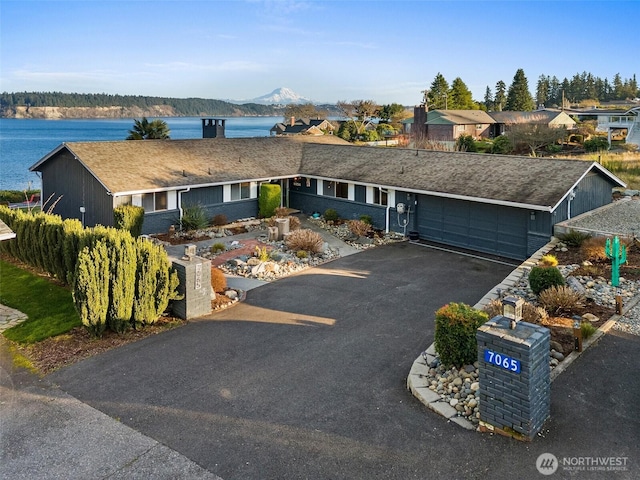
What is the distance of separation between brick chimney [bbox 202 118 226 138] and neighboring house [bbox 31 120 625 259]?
4306 mm

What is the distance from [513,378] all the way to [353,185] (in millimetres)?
18733

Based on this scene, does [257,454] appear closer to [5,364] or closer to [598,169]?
[5,364]

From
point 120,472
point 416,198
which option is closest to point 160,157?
point 416,198

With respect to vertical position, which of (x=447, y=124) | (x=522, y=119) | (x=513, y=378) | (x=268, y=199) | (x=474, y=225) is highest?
(x=522, y=119)

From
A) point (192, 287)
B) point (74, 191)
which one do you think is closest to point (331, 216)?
point (74, 191)

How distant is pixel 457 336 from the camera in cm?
980

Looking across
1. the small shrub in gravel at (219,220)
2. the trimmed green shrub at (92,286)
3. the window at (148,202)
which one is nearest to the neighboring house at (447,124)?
the small shrub in gravel at (219,220)

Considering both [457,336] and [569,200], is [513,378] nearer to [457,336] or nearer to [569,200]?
[457,336]

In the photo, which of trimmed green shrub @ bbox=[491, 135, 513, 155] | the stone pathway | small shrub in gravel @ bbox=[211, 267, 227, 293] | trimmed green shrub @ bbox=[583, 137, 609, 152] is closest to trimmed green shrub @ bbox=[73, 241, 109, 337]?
the stone pathway

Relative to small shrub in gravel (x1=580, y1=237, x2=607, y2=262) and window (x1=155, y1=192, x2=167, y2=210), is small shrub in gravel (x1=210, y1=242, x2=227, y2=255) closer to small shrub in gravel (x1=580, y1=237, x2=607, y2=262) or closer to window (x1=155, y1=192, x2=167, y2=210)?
window (x1=155, y1=192, x2=167, y2=210)

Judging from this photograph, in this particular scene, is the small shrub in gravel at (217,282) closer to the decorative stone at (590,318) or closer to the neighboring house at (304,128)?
the decorative stone at (590,318)

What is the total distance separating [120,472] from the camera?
25.2ft

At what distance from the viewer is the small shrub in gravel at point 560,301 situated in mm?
12570

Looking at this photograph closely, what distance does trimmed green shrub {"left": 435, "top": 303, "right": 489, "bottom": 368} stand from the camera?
9789 millimetres
